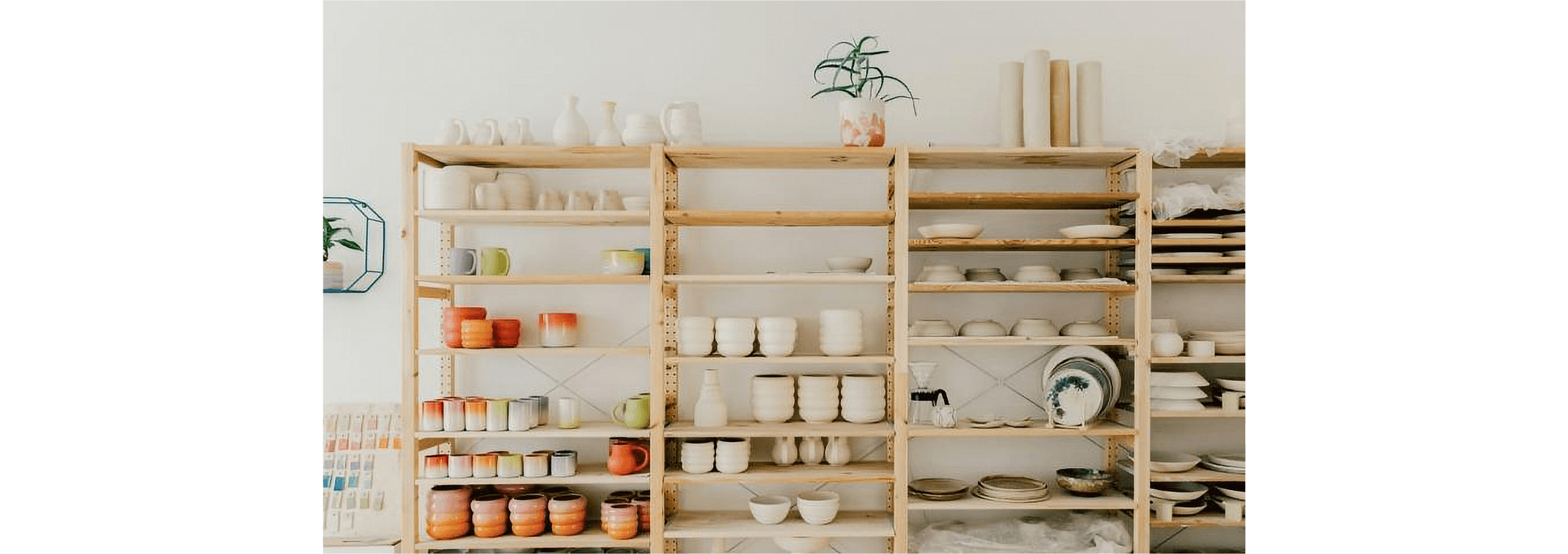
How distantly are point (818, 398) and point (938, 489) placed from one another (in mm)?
528

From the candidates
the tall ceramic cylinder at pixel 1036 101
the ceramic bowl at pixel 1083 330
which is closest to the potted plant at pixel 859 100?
the tall ceramic cylinder at pixel 1036 101

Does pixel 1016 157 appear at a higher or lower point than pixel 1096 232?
higher

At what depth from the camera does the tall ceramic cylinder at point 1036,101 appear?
296cm

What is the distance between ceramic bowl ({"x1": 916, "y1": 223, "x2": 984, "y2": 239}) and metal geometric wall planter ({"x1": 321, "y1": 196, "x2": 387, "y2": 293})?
A: 196 centimetres

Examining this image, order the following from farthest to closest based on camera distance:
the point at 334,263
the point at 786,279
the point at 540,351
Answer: the point at 334,263
the point at 540,351
the point at 786,279

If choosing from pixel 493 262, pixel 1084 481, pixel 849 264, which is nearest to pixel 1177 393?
pixel 1084 481

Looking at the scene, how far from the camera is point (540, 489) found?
3223 millimetres

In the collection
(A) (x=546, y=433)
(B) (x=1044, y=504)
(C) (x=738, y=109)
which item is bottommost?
(B) (x=1044, y=504)

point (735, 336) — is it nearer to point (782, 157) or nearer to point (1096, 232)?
point (782, 157)

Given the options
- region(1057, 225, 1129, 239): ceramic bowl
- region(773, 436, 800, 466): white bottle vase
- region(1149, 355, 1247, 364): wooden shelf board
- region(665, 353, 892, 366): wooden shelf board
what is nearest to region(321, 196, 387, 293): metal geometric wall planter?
region(665, 353, 892, 366): wooden shelf board

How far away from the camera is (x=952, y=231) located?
114 inches
